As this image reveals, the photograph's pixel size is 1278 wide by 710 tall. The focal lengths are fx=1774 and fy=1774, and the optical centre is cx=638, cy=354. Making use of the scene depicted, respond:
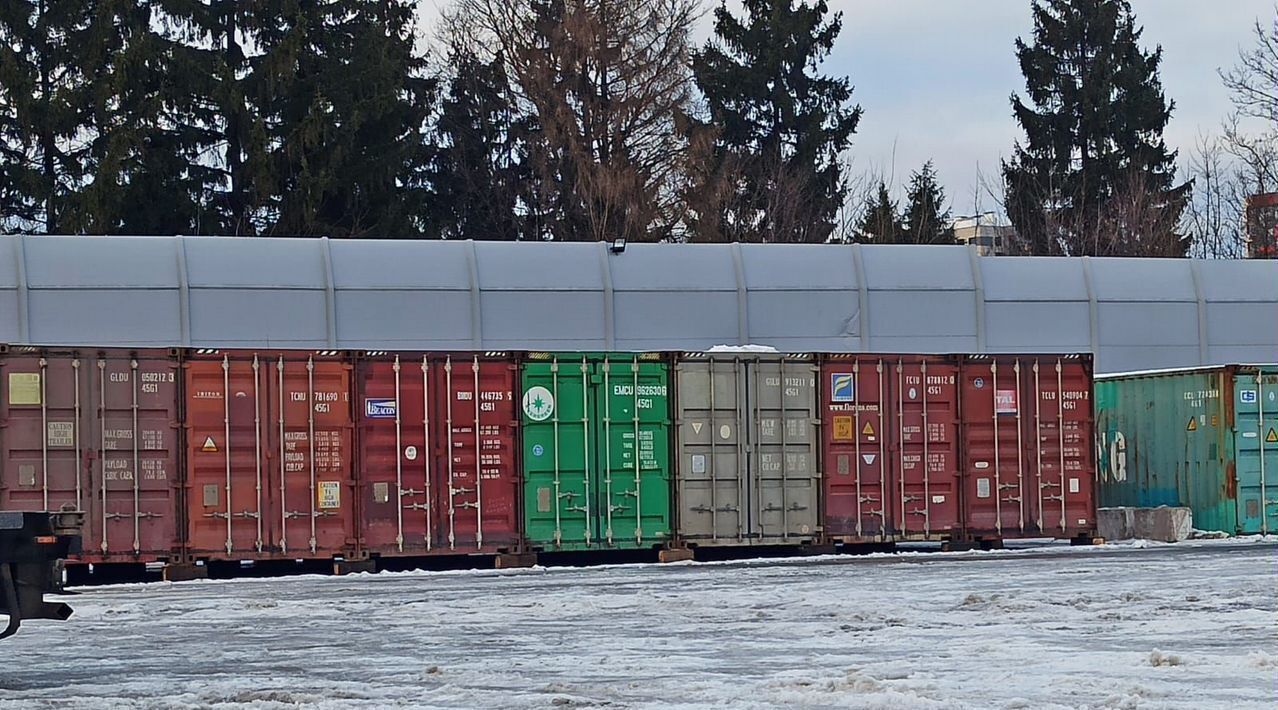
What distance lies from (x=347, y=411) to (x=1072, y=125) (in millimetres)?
46052

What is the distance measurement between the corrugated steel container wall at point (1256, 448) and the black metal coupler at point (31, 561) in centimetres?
1944

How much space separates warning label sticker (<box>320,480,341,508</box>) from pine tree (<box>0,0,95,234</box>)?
24.2 m

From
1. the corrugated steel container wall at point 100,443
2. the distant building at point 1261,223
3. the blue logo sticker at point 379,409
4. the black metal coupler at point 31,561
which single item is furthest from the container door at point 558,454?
the distant building at point 1261,223

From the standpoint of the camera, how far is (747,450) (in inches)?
991

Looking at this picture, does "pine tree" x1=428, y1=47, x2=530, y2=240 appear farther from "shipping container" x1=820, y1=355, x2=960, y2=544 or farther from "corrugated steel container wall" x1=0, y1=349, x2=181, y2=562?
"corrugated steel container wall" x1=0, y1=349, x2=181, y2=562

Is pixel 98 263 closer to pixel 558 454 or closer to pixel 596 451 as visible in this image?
pixel 558 454

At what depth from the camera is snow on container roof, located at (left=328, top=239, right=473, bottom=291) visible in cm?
3009

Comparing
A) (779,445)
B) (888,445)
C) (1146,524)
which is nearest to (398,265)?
(779,445)

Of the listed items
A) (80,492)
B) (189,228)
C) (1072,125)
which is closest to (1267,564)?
(80,492)

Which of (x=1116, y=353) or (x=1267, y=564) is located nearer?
(x=1267, y=564)

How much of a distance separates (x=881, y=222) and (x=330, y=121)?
1876 cm

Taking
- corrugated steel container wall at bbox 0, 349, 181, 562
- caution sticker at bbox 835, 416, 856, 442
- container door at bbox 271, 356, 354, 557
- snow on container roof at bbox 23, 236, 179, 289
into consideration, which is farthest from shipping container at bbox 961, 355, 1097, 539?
snow on container roof at bbox 23, 236, 179, 289

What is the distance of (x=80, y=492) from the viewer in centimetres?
2266

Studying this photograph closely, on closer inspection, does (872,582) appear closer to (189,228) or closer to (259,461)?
(259,461)
